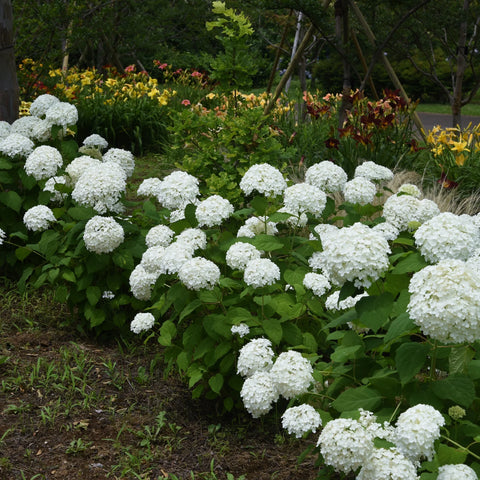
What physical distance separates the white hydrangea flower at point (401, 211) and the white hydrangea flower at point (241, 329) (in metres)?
0.86

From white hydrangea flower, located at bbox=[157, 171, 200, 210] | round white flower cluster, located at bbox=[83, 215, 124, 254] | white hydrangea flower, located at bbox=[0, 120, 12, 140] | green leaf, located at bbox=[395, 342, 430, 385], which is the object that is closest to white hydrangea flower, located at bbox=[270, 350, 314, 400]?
green leaf, located at bbox=[395, 342, 430, 385]

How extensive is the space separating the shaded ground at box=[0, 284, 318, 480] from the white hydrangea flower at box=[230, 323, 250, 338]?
1.81 feet

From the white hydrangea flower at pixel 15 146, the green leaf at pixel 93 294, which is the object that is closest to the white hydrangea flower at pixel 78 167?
the white hydrangea flower at pixel 15 146

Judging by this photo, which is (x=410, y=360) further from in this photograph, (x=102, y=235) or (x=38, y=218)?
(x=38, y=218)

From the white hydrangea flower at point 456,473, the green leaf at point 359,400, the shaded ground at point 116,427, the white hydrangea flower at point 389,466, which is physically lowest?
the shaded ground at point 116,427

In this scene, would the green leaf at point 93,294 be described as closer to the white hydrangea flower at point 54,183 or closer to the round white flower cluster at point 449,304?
the white hydrangea flower at point 54,183

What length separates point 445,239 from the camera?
2172 mm

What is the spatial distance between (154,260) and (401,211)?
119 centimetres

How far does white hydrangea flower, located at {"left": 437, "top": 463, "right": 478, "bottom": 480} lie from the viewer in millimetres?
1677

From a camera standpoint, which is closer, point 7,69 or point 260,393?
point 260,393

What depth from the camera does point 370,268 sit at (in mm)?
2025

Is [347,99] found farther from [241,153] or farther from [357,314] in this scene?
[357,314]

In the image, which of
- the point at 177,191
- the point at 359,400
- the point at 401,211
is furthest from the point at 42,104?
the point at 359,400

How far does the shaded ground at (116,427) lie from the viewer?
9.02 feet
